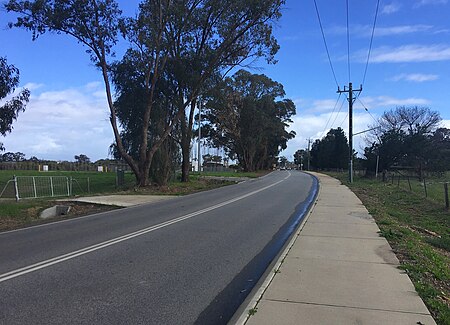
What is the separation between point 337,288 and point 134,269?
3355mm

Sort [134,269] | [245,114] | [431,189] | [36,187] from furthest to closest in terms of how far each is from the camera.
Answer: [245,114], [431,189], [36,187], [134,269]

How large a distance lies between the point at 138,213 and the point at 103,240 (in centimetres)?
583

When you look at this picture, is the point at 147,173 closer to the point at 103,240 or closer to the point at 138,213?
the point at 138,213

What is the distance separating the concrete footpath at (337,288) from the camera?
4805mm

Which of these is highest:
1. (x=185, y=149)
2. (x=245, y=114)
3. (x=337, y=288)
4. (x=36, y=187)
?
(x=245, y=114)

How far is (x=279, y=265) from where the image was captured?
7191 millimetres

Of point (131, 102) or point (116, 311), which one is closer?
point (116, 311)

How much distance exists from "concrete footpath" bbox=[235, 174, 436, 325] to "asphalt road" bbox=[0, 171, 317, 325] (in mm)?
483

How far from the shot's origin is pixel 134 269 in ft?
23.6

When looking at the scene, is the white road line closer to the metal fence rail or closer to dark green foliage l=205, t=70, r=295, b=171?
the metal fence rail

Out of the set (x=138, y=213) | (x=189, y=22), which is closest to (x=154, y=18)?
(x=189, y=22)

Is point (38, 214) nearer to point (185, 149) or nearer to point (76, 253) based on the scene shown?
point (76, 253)

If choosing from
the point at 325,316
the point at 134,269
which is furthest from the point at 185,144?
the point at 325,316

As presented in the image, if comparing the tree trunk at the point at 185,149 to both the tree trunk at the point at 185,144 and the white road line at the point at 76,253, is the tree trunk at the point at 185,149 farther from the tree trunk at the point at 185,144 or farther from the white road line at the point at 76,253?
the white road line at the point at 76,253
